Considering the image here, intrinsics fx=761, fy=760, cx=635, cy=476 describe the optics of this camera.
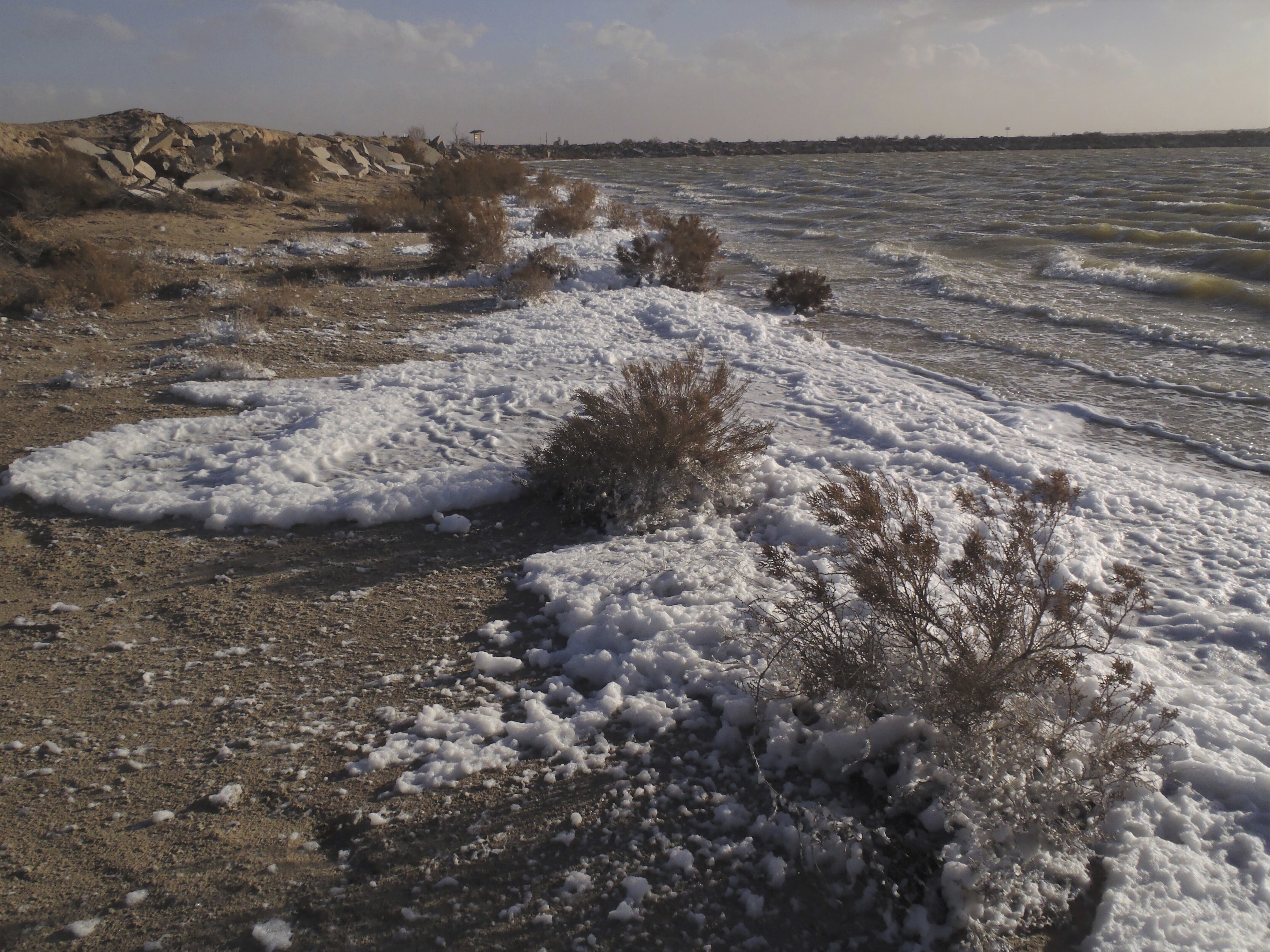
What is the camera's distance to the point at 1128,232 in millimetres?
18781

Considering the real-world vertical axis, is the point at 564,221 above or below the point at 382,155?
below

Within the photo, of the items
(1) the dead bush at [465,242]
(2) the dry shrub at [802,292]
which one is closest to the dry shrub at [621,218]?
(1) the dead bush at [465,242]

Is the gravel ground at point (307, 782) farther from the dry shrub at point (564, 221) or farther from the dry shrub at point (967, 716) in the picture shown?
the dry shrub at point (564, 221)

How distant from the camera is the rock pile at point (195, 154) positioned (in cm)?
1734

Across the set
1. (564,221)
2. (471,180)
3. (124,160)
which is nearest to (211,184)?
(124,160)

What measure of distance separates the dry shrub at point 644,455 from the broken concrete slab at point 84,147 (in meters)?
18.0

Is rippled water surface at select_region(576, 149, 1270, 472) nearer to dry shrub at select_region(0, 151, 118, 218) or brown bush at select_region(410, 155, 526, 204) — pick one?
brown bush at select_region(410, 155, 526, 204)

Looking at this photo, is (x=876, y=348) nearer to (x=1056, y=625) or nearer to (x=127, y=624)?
(x=1056, y=625)

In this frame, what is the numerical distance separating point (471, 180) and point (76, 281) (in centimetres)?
1613

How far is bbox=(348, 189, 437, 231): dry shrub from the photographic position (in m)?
17.4

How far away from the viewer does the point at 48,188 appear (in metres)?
14.5

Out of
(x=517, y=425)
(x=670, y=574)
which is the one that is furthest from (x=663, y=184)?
(x=670, y=574)

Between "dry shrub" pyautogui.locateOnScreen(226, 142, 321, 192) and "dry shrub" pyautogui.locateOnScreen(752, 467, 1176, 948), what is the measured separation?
24.0 metres

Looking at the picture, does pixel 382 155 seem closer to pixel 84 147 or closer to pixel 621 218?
pixel 84 147
